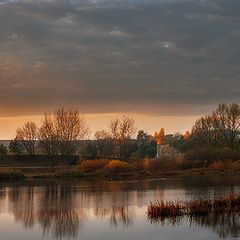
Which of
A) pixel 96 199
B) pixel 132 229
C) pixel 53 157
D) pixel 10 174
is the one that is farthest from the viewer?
pixel 53 157

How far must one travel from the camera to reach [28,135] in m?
105

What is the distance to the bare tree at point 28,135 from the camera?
10019 cm

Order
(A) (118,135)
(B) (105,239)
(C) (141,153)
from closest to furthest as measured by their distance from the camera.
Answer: (B) (105,239) < (A) (118,135) < (C) (141,153)

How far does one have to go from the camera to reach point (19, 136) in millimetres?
104375

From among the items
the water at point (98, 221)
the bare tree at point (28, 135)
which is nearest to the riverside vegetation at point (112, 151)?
the bare tree at point (28, 135)

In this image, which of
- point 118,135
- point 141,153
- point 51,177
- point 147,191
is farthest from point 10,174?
point 141,153

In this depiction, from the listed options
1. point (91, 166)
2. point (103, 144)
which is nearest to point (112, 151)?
point (103, 144)

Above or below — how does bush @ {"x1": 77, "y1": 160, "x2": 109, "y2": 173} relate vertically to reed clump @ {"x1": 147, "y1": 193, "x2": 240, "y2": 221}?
above

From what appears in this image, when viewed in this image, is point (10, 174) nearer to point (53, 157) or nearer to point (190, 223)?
point (53, 157)

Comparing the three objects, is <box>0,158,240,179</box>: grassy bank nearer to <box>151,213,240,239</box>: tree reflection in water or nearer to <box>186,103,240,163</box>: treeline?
<box>186,103,240,163</box>: treeline

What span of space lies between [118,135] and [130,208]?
67.7 metres

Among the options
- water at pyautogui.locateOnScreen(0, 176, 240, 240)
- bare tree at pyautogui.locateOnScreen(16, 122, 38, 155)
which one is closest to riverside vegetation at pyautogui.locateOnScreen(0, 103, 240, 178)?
bare tree at pyautogui.locateOnScreen(16, 122, 38, 155)

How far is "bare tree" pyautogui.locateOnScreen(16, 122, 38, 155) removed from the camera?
10019cm

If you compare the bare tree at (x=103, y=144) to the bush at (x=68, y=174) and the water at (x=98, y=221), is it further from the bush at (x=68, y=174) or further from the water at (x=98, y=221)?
the water at (x=98, y=221)
